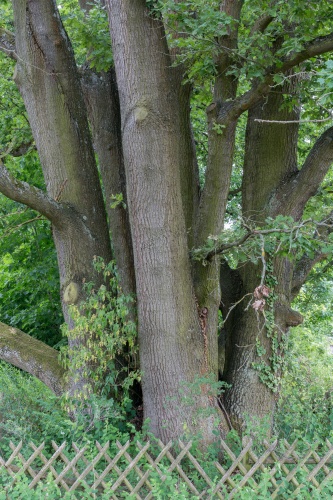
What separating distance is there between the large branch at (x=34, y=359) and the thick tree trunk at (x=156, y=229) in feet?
3.78

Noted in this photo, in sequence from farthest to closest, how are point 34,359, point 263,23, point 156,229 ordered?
point 34,359 < point 263,23 < point 156,229

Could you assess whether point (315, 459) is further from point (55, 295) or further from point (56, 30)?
point (55, 295)

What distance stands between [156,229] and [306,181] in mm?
1813

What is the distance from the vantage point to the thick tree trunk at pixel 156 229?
5.14 m

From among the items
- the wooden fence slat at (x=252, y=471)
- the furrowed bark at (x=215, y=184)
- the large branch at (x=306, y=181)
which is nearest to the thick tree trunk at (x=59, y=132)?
the furrowed bark at (x=215, y=184)

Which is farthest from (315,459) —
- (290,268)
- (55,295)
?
(55,295)

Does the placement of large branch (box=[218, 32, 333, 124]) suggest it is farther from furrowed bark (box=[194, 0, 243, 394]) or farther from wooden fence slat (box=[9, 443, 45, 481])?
wooden fence slat (box=[9, 443, 45, 481])

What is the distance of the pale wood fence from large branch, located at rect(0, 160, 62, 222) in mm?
2197

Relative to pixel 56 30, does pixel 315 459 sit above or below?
→ below

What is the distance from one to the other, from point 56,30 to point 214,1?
5.69ft

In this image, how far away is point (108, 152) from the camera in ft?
20.2

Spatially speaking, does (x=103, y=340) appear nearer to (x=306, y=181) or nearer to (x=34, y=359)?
(x=34, y=359)

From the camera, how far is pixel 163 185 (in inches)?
206

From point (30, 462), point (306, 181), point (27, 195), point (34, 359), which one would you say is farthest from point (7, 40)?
point (30, 462)
